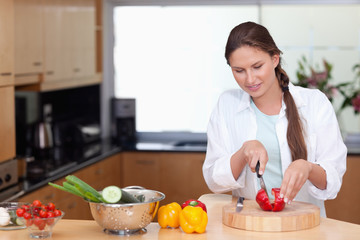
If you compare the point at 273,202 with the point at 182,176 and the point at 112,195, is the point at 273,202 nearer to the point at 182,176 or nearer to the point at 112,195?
the point at 112,195

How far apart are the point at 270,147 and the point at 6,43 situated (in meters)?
1.56

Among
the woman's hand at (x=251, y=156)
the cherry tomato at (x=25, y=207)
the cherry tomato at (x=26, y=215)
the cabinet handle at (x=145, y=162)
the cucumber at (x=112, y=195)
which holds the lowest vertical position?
the cabinet handle at (x=145, y=162)

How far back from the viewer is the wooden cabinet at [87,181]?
355cm

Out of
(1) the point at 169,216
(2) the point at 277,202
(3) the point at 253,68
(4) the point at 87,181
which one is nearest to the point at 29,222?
(1) the point at 169,216

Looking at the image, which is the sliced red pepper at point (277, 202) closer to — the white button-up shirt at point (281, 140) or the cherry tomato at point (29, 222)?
the white button-up shirt at point (281, 140)

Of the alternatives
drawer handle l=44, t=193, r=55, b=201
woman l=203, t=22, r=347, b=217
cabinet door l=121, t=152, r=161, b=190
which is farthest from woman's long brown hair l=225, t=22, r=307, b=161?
cabinet door l=121, t=152, r=161, b=190

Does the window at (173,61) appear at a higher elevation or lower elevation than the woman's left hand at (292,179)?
higher

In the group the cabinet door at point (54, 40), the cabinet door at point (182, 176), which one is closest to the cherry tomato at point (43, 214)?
the cabinet door at point (54, 40)

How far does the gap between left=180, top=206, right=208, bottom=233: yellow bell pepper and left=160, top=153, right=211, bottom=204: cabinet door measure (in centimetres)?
264

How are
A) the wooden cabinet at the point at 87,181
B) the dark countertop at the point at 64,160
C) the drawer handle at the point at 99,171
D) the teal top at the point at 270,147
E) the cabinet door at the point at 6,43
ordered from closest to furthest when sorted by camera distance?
the teal top at the point at 270,147, the cabinet door at the point at 6,43, the dark countertop at the point at 64,160, the wooden cabinet at the point at 87,181, the drawer handle at the point at 99,171

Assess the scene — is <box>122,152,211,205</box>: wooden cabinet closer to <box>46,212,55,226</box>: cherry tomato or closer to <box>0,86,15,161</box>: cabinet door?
<box>0,86,15,161</box>: cabinet door

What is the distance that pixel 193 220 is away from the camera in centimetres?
210

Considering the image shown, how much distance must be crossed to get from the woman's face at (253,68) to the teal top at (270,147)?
218 mm

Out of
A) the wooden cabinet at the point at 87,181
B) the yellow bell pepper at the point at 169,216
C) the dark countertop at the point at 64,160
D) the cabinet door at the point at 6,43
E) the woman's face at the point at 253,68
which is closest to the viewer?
the yellow bell pepper at the point at 169,216
